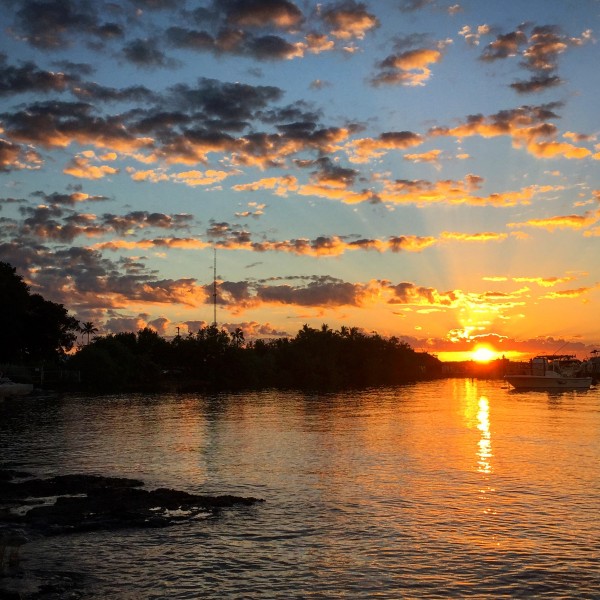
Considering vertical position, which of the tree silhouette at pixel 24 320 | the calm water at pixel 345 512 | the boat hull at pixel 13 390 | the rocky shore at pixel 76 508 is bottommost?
the calm water at pixel 345 512

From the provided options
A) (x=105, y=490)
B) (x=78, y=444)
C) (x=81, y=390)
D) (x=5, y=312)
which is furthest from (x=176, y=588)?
(x=81, y=390)

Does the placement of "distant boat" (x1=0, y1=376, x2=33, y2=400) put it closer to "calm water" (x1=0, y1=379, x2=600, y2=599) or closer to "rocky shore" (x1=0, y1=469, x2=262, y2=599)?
"calm water" (x1=0, y1=379, x2=600, y2=599)

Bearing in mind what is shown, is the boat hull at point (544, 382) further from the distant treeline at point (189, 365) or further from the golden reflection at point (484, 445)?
the golden reflection at point (484, 445)

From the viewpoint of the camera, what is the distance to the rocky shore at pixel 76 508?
19.9 meters

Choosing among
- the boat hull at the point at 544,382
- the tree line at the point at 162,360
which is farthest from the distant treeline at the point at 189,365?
the boat hull at the point at 544,382

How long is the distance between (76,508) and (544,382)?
5191 inches

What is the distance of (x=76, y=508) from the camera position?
26906 mm

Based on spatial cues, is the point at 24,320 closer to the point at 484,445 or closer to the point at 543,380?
the point at 484,445

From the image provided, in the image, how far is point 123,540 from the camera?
2327 cm

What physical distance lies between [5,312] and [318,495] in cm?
7430

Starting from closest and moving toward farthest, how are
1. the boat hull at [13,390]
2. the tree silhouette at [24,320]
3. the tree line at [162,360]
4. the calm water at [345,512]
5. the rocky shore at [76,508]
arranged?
the calm water at [345,512] < the rocky shore at [76,508] < the tree silhouette at [24,320] < the boat hull at [13,390] < the tree line at [162,360]

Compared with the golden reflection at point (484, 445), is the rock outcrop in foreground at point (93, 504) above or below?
above

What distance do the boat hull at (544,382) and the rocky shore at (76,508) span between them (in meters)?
124

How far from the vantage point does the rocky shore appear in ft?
65.3
